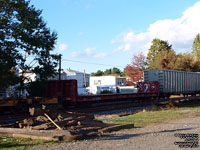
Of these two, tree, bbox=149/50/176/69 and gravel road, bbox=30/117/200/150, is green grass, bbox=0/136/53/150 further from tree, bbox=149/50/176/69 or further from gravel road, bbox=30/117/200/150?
tree, bbox=149/50/176/69

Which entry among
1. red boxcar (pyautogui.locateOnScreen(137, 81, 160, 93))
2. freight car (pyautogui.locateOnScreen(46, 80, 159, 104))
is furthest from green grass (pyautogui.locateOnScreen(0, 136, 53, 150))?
red boxcar (pyautogui.locateOnScreen(137, 81, 160, 93))

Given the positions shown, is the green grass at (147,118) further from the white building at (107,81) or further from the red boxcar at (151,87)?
the white building at (107,81)

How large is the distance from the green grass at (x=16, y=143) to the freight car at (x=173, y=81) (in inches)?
953

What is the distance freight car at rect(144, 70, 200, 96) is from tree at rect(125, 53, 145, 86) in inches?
905

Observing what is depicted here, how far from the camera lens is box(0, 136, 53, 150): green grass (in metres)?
7.78

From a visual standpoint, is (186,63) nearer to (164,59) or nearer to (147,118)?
(164,59)

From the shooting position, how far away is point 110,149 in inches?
288

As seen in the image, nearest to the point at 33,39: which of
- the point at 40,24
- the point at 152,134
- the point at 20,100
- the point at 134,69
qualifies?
the point at 40,24

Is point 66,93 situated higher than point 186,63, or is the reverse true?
point 186,63

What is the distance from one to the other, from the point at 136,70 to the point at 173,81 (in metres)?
28.0

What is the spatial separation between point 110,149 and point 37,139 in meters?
2.64

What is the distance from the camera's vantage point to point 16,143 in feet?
27.3

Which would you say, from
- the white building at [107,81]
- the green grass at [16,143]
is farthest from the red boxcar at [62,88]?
the white building at [107,81]

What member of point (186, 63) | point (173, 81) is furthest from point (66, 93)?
point (186, 63)
